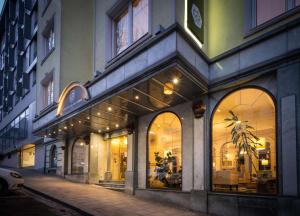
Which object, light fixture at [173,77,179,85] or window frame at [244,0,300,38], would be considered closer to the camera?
window frame at [244,0,300,38]

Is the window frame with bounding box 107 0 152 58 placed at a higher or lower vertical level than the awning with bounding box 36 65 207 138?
higher

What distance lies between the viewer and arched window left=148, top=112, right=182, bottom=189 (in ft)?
41.6

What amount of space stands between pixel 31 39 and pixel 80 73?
1172 centimetres

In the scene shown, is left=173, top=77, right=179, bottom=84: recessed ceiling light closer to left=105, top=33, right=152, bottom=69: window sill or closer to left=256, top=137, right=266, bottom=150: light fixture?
left=105, top=33, right=152, bottom=69: window sill

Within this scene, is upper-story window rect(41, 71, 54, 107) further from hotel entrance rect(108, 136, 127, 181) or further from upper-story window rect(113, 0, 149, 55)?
upper-story window rect(113, 0, 149, 55)

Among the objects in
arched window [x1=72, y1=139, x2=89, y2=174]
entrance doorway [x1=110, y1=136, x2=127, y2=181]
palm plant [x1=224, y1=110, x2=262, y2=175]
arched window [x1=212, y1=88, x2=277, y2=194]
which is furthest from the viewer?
arched window [x1=72, y1=139, x2=89, y2=174]

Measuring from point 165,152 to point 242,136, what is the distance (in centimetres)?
389

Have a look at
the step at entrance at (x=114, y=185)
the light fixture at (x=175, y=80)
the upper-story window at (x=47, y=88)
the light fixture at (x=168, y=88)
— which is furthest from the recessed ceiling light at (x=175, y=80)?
the upper-story window at (x=47, y=88)

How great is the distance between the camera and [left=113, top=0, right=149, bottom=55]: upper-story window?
43.7ft

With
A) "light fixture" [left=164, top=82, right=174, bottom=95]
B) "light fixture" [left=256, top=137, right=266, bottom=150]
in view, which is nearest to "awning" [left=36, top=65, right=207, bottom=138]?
"light fixture" [left=164, top=82, right=174, bottom=95]

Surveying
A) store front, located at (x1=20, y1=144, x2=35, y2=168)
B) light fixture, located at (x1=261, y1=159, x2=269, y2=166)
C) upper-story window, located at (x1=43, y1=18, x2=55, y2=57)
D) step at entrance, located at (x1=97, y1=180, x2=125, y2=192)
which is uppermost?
upper-story window, located at (x1=43, y1=18, x2=55, y2=57)

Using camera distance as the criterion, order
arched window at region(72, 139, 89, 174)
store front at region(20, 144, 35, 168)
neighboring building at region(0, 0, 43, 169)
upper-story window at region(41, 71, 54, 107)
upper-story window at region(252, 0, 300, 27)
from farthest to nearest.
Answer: store front at region(20, 144, 35, 168), neighboring building at region(0, 0, 43, 169), upper-story window at region(41, 71, 54, 107), arched window at region(72, 139, 89, 174), upper-story window at region(252, 0, 300, 27)

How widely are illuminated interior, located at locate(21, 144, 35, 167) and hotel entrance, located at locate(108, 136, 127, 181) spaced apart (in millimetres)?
14438

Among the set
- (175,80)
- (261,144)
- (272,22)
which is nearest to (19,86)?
(175,80)
